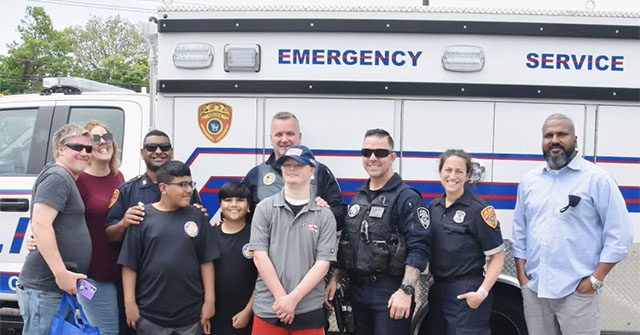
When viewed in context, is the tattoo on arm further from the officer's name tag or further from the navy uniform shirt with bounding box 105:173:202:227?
the navy uniform shirt with bounding box 105:173:202:227

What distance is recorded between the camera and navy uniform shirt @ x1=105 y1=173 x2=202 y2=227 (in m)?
3.30

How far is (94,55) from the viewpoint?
3516cm

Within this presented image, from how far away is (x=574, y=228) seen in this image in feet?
10.3

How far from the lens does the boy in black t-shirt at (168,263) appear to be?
3119 millimetres

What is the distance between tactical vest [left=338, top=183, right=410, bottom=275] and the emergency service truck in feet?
1.90

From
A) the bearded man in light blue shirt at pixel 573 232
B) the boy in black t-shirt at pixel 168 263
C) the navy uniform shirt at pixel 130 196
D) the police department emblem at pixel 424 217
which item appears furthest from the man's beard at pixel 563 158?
the navy uniform shirt at pixel 130 196

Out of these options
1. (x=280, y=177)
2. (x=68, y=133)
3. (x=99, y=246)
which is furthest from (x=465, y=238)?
(x=68, y=133)

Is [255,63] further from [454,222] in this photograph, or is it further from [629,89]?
[629,89]

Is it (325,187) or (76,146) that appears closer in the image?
(76,146)

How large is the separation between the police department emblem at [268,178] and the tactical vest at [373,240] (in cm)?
61

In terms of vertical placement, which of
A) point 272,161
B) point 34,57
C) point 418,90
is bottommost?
point 272,161

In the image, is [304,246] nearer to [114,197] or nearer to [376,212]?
[376,212]

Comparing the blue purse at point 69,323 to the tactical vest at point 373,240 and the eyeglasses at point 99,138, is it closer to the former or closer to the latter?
the eyeglasses at point 99,138

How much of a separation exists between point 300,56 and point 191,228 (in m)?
1.43
